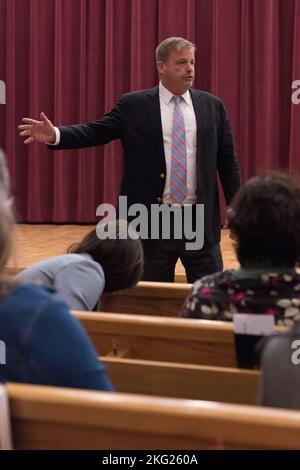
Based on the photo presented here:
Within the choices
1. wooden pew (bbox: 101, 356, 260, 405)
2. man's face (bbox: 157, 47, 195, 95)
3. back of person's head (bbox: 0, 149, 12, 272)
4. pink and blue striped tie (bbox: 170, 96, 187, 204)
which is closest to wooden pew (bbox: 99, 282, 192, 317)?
wooden pew (bbox: 101, 356, 260, 405)

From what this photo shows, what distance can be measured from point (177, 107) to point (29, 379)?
2056 mm

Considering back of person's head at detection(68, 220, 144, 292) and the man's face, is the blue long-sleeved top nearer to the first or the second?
back of person's head at detection(68, 220, 144, 292)

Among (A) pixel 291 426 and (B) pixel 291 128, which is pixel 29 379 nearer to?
(A) pixel 291 426

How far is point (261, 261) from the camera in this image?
1.32 meters

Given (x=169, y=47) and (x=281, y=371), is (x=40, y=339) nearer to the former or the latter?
(x=281, y=371)

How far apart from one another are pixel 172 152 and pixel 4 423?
2.10 metres

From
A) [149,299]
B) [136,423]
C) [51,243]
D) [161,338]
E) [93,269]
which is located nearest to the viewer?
[136,423]

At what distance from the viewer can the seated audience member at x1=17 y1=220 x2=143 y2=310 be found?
1617 millimetres

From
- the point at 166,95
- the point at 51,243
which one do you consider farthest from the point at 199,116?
the point at 51,243

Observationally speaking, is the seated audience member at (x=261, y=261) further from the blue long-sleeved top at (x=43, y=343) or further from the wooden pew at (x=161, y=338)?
the blue long-sleeved top at (x=43, y=343)

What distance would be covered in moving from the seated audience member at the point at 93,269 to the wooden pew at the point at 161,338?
27 cm

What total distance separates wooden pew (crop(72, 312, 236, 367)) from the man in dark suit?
1405 mm
